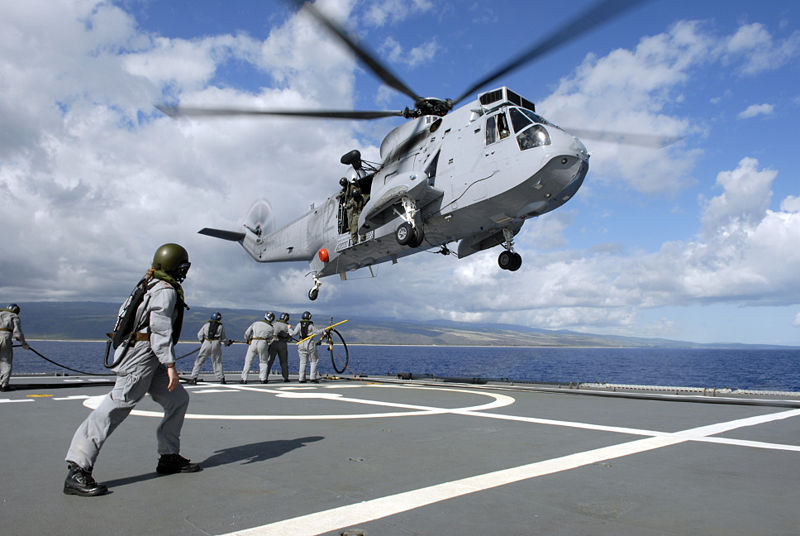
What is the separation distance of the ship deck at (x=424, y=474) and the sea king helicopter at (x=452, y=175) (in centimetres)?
717

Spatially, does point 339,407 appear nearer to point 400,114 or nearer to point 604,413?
point 604,413

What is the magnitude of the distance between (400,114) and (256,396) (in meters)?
10.6

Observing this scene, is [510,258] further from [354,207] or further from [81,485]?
[81,485]

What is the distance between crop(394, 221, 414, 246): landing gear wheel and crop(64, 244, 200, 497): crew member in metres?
10.7

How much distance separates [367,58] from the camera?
550 inches

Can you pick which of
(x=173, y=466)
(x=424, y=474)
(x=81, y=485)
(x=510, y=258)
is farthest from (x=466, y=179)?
(x=81, y=485)

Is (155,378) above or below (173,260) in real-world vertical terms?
below

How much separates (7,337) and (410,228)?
11.2m

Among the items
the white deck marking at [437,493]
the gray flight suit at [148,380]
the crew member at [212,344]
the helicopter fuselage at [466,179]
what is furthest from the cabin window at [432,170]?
the gray flight suit at [148,380]

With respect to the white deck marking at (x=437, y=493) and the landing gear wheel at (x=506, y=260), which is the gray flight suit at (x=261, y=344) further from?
the white deck marking at (x=437, y=493)

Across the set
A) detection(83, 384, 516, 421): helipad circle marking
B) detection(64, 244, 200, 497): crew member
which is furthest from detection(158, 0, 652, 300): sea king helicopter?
detection(64, 244, 200, 497): crew member

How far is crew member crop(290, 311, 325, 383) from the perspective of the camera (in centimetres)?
1741

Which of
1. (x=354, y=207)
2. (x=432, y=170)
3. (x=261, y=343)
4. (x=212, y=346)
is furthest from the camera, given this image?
(x=354, y=207)

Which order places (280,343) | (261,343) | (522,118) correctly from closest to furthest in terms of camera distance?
(522,118), (261,343), (280,343)
